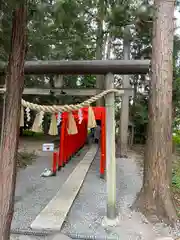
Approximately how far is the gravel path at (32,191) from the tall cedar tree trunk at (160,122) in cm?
192

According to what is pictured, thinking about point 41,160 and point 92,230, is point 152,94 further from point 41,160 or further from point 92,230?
point 41,160

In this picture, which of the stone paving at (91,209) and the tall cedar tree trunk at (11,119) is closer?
the tall cedar tree trunk at (11,119)

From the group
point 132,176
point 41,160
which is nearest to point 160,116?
point 132,176

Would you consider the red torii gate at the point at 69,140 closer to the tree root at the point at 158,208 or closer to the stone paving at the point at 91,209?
the stone paving at the point at 91,209

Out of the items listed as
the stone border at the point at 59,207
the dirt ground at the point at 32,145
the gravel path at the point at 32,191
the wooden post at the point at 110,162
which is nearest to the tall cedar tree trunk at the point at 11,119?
the stone border at the point at 59,207

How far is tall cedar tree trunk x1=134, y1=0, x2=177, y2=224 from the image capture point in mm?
3800

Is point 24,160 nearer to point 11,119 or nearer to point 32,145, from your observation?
point 32,145

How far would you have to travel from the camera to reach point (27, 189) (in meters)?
5.21

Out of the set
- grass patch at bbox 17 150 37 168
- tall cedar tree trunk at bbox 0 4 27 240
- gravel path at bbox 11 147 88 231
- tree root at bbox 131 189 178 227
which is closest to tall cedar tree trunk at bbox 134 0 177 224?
tree root at bbox 131 189 178 227

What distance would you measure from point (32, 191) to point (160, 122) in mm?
3165

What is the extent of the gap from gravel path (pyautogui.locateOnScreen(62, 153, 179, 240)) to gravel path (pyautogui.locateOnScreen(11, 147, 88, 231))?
2.02ft

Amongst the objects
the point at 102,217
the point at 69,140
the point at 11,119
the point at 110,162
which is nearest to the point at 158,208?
the point at 102,217

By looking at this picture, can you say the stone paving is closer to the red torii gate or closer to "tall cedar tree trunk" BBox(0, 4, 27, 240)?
the red torii gate

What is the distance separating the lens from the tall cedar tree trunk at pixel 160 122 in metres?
3.80
